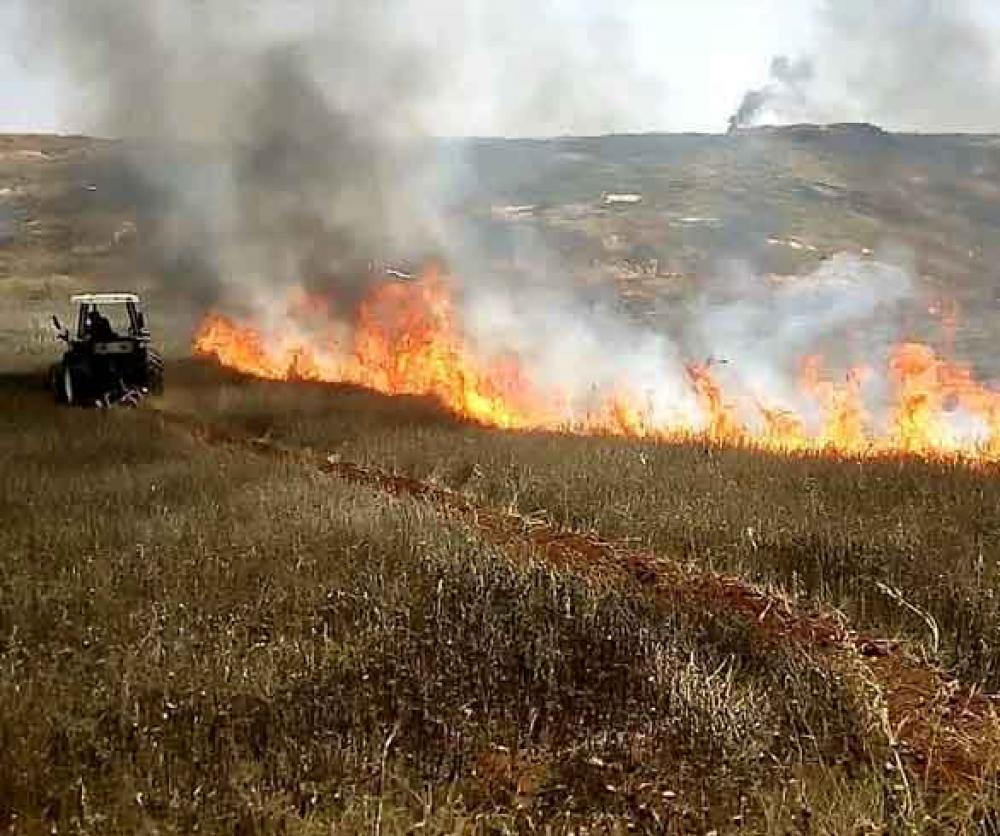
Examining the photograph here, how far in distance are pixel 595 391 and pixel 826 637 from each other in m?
13.5

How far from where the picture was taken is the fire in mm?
16719

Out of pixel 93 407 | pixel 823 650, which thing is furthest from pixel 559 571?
pixel 93 407

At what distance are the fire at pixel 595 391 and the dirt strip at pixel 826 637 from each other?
553 cm

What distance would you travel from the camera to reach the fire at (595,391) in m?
16.7

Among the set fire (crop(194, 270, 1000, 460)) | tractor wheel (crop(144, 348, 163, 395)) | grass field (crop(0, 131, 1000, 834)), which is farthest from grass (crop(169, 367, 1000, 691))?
tractor wheel (crop(144, 348, 163, 395))

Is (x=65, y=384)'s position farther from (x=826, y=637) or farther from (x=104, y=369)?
(x=826, y=637)

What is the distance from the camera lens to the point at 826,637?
781 centimetres

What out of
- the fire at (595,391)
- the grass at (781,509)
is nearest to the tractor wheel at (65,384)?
the fire at (595,391)

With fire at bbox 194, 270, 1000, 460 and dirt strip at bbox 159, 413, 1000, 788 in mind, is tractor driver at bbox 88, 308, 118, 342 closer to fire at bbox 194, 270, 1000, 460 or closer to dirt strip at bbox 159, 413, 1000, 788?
fire at bbox 194, 270, 1000, 460

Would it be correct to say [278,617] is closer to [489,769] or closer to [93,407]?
[489,769]

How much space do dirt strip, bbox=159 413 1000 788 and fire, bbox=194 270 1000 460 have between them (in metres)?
5.53

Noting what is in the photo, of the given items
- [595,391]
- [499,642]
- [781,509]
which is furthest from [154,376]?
[499,642]

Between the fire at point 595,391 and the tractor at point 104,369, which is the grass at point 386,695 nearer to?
the fire at point 595,391

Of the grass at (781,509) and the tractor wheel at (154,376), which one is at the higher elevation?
the grass at (781,509)
